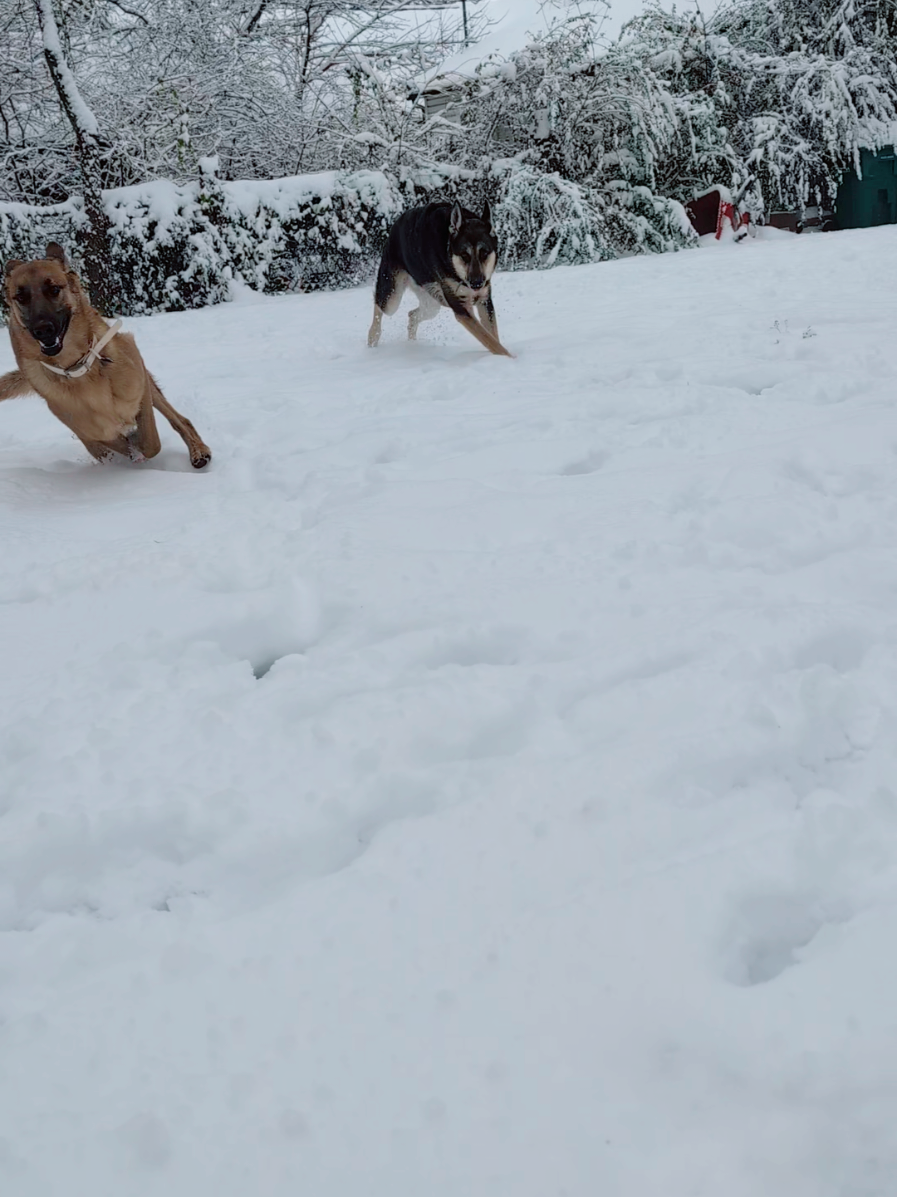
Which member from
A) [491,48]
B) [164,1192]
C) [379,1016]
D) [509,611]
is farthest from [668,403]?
[491,48]

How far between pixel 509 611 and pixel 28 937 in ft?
4.45

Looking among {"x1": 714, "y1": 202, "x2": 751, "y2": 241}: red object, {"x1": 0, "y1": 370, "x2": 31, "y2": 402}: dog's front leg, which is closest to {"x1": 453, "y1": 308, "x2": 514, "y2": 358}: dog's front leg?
{"x1": 0, "y1": 370, "x2": 31, "y2": 402}: dog's front leg

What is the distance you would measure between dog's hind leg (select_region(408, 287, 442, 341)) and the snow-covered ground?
11.6 ft

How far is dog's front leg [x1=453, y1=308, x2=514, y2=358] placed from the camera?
18.1ft

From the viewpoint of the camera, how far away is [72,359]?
3.67 meters

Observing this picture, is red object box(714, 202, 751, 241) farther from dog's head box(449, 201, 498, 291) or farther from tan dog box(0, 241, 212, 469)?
tan dog box(0, 241, 212, 469)

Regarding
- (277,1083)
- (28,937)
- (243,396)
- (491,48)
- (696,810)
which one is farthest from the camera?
(491,48)

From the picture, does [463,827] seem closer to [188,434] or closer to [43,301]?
[188,434]

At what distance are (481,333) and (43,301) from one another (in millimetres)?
2799

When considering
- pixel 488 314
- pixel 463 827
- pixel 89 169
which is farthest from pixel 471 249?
pixel 89 169

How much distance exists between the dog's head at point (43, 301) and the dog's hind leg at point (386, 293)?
10.6ft

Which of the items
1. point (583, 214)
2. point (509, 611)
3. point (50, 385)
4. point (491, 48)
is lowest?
point (509, 611)

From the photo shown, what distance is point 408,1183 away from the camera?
43.1 inches

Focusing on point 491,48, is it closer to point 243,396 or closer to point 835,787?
point 243,396
